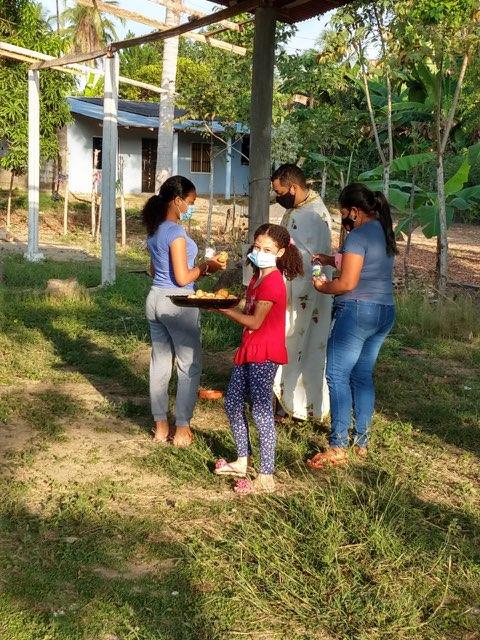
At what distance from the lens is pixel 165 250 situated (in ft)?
15.3

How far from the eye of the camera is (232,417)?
4.20 metres

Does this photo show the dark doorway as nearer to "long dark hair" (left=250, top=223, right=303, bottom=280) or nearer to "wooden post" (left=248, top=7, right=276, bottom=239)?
"wooden post" (left=248, top=7, right=276, bottom=239)

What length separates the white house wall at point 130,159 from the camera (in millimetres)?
27344

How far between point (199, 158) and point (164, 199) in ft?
85.8

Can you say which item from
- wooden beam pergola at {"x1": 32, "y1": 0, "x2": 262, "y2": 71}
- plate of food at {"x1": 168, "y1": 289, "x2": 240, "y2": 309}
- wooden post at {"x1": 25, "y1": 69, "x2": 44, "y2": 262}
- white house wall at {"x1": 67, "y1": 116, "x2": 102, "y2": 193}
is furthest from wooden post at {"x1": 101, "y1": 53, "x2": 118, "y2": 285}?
white house wall at {"x1": 67, "y1": 116, "x2": 102, "y2": 193}

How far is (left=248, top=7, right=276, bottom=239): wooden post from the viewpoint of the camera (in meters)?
5.70

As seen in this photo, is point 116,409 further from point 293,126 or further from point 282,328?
point 293,126

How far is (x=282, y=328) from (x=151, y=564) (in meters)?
1.43

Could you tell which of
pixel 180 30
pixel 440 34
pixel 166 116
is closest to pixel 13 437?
pixel 180 30

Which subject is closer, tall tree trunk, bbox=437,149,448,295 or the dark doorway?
tall tree trunk, bbox=437,149,448,295

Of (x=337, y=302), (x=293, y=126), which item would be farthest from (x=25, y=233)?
(x=337, y=302)

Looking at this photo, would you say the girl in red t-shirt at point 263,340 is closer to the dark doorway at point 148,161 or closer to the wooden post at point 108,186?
the wooden post at point 108,186

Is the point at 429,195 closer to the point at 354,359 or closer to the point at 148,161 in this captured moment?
the point at 354,359

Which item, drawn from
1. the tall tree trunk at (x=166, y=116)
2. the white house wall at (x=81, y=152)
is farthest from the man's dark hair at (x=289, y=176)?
the white house wall at (x=81, y=152)
